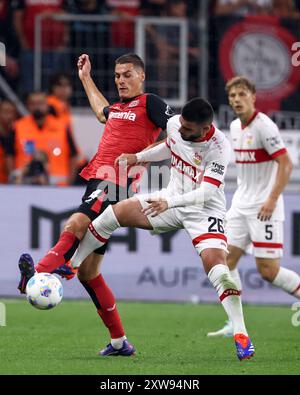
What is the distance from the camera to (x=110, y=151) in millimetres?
8844

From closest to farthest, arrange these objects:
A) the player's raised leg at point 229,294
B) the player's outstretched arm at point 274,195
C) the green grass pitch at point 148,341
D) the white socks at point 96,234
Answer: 1. the green grass pitch at point 148,341
2. the player's raised leg at point 229,294
3. the white socks at point 96,234
4. the player's outstretched arm at point 274,195

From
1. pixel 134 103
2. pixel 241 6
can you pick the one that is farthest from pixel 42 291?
pixel 241 6

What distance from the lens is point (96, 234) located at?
841 centimetres

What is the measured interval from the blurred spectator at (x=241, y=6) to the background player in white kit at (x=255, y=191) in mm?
5530

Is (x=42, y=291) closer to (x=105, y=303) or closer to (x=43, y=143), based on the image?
(x=105, y=303)

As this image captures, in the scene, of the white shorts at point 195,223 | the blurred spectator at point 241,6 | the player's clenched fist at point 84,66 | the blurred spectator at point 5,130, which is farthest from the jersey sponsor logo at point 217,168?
the blurred spectator at point 241,6

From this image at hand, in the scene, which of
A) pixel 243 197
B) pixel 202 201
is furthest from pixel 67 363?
pixel 243 197

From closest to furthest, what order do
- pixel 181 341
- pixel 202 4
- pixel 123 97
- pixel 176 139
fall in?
pixel 176 139 → pixel 123 97 → pixel 181 341 → pixel 202 4

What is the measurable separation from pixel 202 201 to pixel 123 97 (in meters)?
1.34

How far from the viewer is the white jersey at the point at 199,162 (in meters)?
8.20

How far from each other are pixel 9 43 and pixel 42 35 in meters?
0.61

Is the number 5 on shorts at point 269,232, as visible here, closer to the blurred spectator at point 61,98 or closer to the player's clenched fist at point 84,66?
the player's clenched fist at point 84,66

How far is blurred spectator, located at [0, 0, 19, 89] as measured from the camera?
1562cm

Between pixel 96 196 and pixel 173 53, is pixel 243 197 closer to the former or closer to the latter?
pixel 96 196
